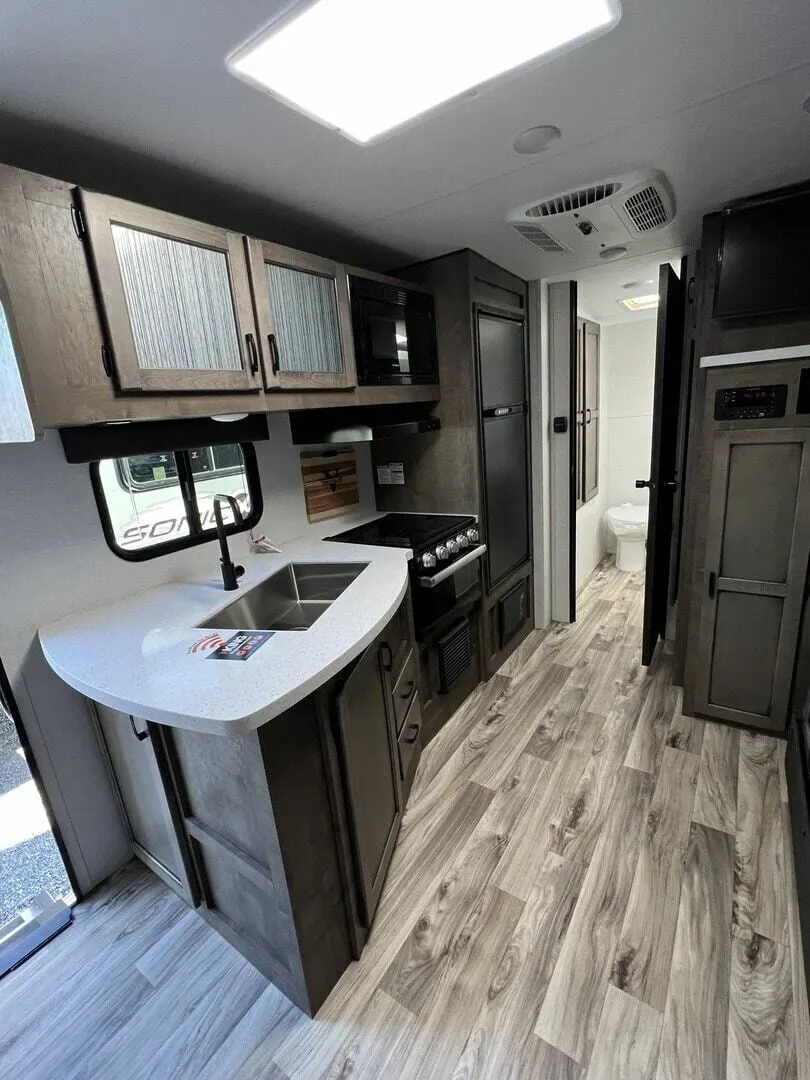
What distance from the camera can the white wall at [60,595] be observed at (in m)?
1.42

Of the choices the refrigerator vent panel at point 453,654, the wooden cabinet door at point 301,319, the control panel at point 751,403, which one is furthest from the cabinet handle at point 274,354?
the control panel at point 751,403

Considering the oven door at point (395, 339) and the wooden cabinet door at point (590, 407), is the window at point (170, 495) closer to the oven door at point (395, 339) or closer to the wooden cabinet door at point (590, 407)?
the oven door at point (395, 339)

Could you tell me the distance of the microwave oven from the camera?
1.95 m

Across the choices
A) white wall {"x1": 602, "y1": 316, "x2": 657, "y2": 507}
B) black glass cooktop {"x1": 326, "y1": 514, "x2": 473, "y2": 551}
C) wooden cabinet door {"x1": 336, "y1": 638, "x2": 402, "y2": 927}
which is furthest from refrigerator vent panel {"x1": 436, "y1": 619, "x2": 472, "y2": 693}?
white wall {"x1": 602, "y1": 316, "x2": 657, "y2": 507}

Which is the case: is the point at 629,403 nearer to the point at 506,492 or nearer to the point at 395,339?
the point at 506,492

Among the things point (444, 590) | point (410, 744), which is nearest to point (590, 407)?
point (444, 590)

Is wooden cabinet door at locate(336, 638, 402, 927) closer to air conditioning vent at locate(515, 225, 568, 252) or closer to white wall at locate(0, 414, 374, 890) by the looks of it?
white wall at locate(0, 414, 374, 890)

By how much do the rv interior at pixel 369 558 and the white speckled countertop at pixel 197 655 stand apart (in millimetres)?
14

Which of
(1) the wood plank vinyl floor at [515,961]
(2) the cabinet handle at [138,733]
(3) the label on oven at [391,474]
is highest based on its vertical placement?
(3) the label on oven at [391,474]

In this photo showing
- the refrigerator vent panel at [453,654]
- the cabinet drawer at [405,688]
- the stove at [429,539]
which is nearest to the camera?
the cabinet drawer at [405,688]

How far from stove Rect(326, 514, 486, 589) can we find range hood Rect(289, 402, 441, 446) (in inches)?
18.0

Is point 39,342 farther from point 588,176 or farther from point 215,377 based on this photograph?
point 588,176

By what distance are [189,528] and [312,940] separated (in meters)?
1.43

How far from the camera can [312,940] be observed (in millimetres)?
1230
